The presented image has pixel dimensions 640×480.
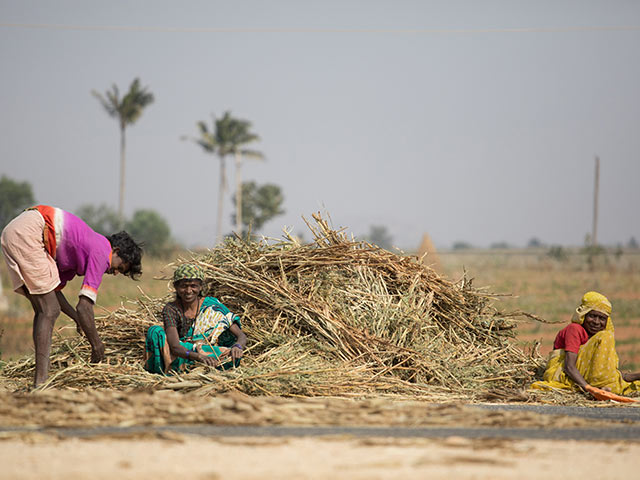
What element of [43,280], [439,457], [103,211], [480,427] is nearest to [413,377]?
[480,427]

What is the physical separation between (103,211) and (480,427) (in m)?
74.5

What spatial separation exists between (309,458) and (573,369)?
337 centimetres

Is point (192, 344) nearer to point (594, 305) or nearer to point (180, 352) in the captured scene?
point (180, 352)

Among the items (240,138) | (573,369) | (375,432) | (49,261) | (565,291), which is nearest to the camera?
(375,432)

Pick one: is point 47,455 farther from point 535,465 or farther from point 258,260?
point 258,260

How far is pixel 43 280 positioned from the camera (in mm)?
5562

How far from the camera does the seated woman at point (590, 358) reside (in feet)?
19.9

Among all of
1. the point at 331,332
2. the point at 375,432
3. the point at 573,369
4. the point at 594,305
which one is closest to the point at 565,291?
the point at 594,305

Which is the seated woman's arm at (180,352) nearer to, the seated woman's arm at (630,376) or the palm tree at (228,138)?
the seated woman's arm at (630,376)

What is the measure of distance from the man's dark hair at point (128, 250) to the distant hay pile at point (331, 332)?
32.9 inches

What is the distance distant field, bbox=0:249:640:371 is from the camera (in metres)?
12.8

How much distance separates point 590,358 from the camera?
20.1 ft

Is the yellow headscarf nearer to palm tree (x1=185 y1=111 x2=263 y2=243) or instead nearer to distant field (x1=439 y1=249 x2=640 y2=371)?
distant field (x1=439 y1=249 x2=640 y2=371)

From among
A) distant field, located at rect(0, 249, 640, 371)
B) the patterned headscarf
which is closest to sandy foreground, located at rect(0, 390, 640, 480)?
the patterned headscarf
